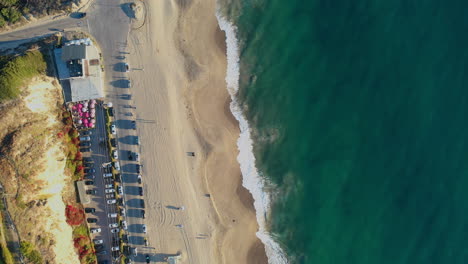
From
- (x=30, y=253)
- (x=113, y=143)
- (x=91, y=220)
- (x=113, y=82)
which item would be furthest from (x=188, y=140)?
(x=30, y=253)

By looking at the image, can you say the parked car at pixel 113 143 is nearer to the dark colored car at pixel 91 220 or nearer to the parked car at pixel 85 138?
the parked car at pixel 85 138

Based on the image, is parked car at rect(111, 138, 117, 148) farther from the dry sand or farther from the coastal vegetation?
the coastal vegetation

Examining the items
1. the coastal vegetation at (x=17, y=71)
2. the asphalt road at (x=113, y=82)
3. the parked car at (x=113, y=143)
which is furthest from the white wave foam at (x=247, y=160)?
the coastal vegetation at (x=17, y=71)

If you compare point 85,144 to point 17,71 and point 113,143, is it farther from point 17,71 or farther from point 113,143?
point 17,71

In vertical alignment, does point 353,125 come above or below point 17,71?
below

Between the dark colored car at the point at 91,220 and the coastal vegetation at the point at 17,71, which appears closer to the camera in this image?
the coastal vegetation at the point at 17,71

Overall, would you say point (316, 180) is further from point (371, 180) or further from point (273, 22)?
point (273, 22)
